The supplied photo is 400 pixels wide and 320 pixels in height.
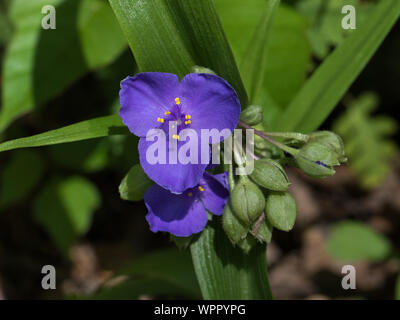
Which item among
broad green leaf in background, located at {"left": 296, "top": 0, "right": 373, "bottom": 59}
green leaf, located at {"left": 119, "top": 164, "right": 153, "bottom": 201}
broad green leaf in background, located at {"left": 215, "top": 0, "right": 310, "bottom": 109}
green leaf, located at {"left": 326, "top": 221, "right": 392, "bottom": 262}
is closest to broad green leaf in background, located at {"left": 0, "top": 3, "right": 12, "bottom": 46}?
broad green leaf in background, located at {"left": 215, "top": 0, "right": 310, "bottom": 109}

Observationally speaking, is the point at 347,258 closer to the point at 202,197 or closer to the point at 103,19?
the point at 202,197

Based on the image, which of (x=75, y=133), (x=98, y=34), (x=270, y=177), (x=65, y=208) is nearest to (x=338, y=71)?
(x=270, y=177)

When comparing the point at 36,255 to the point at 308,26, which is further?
the point at 36,255

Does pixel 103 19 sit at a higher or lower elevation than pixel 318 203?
higher

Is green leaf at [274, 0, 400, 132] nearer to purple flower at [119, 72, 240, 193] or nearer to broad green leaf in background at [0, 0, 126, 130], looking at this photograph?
purple flower at [119, 72, 240, 193]

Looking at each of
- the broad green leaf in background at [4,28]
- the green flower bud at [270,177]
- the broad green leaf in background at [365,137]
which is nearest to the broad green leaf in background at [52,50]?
the broad green leaf in background at [4,28]

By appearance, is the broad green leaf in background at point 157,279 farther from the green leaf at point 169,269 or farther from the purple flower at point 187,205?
the purple flower at point 187,205
